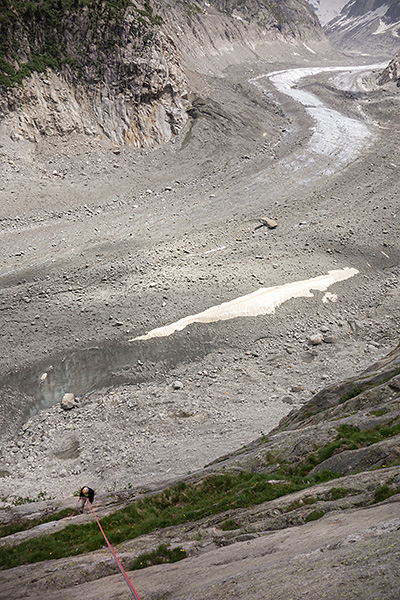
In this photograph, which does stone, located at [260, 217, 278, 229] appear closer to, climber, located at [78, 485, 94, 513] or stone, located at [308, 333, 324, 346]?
stone, located at [308, 333, 324, 346]

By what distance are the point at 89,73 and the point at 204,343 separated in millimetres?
34910

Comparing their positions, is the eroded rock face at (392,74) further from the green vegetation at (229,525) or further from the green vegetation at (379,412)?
the green vegetation at (229,525)

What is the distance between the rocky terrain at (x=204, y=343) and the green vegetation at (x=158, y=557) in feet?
0.75

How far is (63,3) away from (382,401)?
48.3 m

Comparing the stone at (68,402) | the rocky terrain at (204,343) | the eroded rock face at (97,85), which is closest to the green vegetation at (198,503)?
the rocky terrain at (204,343)

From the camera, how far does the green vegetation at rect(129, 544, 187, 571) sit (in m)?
8.19

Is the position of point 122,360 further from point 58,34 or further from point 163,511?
point 58,34

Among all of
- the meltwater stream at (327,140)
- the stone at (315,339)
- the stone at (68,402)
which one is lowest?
the stone at (315,339)

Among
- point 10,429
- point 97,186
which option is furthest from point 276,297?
point 97,186

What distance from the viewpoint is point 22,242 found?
1122 inches

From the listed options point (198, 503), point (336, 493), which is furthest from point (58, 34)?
point (336, 493)

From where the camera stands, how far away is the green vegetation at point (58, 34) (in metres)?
35.6

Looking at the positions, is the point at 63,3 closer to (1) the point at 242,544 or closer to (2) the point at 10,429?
(2) the point at 10,429

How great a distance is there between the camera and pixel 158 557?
832 cm
